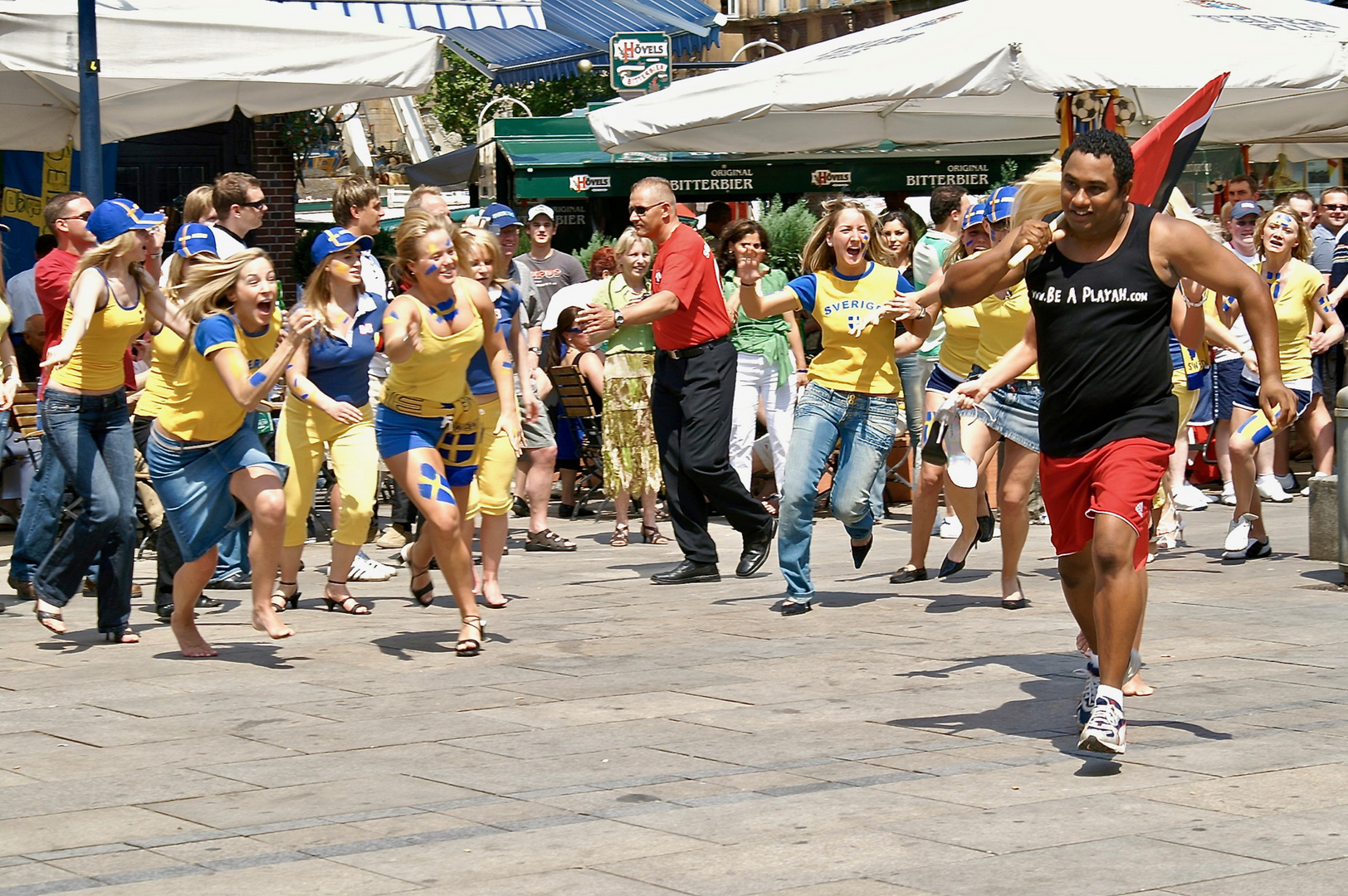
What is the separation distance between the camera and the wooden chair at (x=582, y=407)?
1302 centimetres

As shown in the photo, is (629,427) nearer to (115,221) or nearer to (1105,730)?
(115,221)

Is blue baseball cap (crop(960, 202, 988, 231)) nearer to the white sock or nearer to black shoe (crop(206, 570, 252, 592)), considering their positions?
the white sock

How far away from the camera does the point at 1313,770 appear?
575 cm

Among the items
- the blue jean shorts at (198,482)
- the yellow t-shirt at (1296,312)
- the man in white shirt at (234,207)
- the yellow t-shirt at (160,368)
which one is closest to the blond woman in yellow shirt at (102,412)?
the yellow t-shirt at (160,368)

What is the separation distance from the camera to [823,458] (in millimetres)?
9094

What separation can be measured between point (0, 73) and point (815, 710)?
25.2 feet

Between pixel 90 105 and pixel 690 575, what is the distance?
4.14m

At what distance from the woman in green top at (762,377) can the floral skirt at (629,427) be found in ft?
1.78

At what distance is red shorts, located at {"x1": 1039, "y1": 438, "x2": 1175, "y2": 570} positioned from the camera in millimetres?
5996

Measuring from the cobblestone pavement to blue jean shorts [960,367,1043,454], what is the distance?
0.85 m

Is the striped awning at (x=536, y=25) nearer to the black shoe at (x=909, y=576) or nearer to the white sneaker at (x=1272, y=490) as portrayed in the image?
the white sneaker at (x=1272, y=490)

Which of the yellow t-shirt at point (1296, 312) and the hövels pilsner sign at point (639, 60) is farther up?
the hövels pilsner sign at point (639, 60)

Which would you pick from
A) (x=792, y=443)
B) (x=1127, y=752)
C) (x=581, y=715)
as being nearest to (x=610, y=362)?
(x=792, y=443)

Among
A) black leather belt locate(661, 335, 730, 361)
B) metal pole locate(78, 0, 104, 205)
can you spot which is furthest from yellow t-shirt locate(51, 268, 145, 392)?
black leather belt locate(661, 335, 730, 361)
